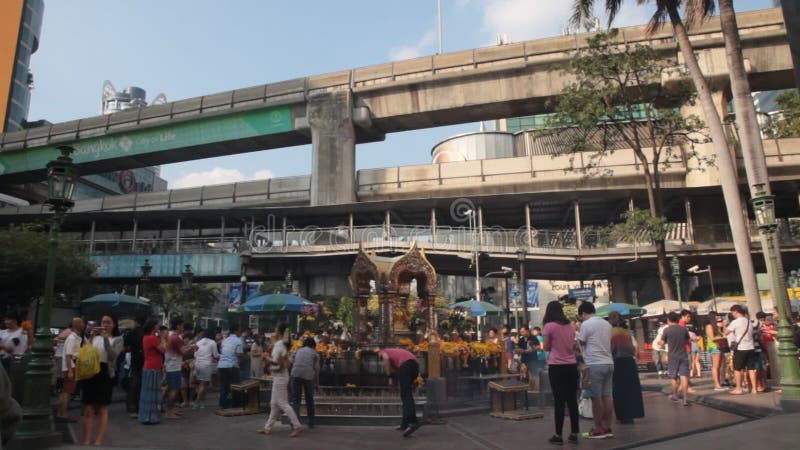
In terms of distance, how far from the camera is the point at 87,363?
7953mm

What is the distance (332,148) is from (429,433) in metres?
28.7

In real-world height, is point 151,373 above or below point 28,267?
below

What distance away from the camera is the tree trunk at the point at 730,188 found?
16.7 metres

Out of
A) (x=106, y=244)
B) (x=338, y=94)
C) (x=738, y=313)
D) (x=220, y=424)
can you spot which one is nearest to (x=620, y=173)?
(x=338, y=94)

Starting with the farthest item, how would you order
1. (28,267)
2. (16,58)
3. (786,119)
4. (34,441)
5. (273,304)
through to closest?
(16,58) → (786,119) → (28,267) → (273,304) → (34,441)

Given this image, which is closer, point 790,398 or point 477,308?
point 790,398

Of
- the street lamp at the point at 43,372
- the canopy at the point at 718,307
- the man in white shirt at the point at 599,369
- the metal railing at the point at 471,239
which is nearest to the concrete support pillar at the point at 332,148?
the metal railing at the point at 471,239

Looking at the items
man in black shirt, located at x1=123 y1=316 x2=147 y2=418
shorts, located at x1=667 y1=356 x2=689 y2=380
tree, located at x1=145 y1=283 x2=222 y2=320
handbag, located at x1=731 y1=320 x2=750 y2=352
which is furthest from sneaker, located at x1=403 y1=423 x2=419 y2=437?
tree, located at x1=145 y1=283 x2=222 y2=320

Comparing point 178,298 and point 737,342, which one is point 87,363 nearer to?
point 737,342

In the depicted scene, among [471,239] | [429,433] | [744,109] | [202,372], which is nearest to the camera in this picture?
[429,433]

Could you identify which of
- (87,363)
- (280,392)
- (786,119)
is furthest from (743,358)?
(786,119)

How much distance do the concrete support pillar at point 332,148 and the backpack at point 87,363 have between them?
88.6 ft

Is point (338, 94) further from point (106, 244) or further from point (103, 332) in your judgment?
point (103, 332)

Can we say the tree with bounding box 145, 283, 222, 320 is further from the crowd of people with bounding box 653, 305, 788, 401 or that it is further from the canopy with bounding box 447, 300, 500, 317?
the crowd of people with bounding box 653, 305, 788, 401
